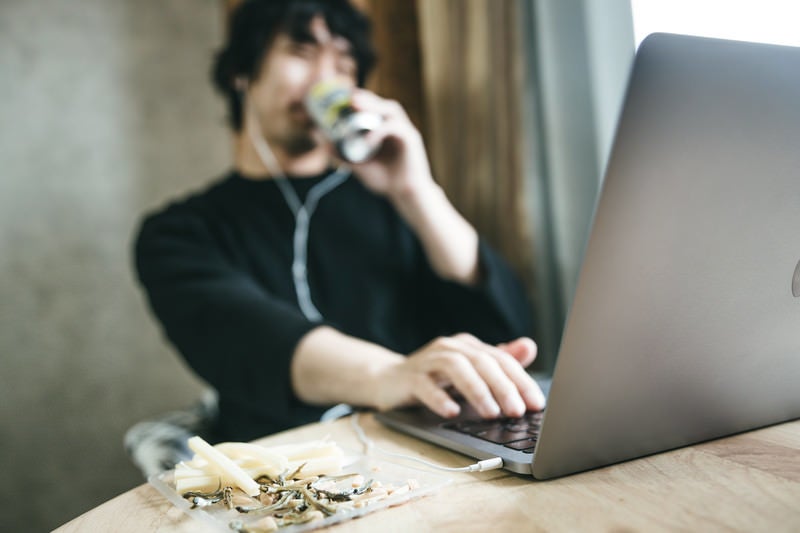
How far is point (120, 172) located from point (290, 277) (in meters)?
1.02

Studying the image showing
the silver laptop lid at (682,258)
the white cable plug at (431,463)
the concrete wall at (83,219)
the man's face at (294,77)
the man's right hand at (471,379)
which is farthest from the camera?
the concrete wall at (83,219)

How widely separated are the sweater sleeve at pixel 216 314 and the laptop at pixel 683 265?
469 millimetres

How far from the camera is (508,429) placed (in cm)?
57

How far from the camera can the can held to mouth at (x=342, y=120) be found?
3.71ft

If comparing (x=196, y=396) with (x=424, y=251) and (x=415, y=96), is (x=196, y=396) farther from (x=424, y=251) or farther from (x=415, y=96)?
(x=415, y=96)

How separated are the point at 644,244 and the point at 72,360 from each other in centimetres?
201

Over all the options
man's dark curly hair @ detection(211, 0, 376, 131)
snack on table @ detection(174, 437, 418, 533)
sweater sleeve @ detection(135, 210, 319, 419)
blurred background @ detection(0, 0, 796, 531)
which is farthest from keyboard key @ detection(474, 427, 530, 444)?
A: man's dark curly hair @ detection(211, 0, 376, 131)

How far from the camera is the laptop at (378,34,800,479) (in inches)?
14.3

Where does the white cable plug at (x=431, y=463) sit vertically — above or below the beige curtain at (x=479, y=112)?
below

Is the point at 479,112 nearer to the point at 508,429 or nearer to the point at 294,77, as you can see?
the point at 294,77

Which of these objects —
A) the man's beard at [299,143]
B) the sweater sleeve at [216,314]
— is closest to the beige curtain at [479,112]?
the man's beard at [299,143]

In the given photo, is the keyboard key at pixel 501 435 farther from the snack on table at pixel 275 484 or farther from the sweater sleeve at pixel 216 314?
the sweater sleeve at pixel 216 314

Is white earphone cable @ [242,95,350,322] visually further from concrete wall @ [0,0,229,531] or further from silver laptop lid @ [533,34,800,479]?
silver laptop lid @ [533,34,800,479]

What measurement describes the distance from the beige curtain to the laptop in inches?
43.2
